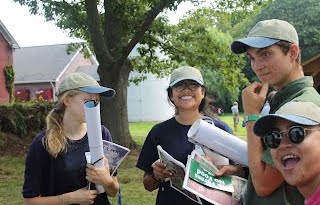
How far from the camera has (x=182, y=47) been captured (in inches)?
645

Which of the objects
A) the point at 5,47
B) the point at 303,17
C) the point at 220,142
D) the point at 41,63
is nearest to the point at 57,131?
the point at 220,142

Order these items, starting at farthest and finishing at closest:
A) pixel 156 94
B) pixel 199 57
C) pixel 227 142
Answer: pixel 156 94 < pixel 199 57 < pixel 227 142

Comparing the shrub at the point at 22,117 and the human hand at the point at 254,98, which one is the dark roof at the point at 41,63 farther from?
the human hand at the point at 254,98

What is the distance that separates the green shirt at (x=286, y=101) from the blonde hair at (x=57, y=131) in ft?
4.22

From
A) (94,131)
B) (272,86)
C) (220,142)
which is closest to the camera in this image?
(272,86)

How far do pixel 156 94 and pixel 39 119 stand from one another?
26386 mm

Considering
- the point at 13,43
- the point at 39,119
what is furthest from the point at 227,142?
the point at 13,43

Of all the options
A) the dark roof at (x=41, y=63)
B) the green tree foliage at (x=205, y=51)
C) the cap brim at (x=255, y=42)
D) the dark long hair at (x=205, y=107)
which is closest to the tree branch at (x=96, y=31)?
the green tree foliage at (x=205, y=51)

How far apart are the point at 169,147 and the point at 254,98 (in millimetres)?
1204

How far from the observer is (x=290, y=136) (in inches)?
69.0

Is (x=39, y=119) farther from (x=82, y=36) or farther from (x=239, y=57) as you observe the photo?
(x=239, y=57)

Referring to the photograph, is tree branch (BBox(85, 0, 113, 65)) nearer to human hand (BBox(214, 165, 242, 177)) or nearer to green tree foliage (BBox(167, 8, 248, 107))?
green tree foliage (BBox(167, 8, 248, 107))

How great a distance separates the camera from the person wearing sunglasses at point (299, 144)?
5.72 ft

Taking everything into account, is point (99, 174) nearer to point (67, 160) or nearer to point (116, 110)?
point (67, 160)
